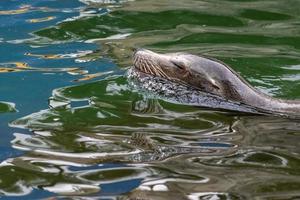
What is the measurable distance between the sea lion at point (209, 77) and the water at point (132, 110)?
Result: 0.86 ft

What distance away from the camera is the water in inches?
164

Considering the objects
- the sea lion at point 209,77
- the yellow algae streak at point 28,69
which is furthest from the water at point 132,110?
the sea lion at point 209,77

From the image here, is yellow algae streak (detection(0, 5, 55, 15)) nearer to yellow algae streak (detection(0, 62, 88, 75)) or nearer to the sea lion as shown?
yellow algae streak (detection(0, 62, 88, 75))

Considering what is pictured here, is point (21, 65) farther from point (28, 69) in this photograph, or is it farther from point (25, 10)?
point (25, 10)

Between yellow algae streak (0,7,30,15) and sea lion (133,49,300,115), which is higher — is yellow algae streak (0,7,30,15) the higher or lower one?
the higher one

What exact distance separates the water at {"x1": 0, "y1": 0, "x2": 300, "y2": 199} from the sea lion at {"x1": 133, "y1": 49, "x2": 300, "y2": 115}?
26 cm

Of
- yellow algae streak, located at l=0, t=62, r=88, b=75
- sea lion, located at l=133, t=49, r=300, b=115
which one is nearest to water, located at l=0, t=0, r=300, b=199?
yellow algae streak, located at l=0, t=62, r=88, b=75

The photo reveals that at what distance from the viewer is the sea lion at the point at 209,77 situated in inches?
242

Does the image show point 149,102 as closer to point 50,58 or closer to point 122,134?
point 122,134

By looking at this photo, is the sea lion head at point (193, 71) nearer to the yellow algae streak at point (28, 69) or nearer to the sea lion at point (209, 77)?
the sea lion at point (209, 77)

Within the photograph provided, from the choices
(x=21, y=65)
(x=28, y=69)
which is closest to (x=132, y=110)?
(x=28, y=69)

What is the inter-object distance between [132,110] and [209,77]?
965 millimetres

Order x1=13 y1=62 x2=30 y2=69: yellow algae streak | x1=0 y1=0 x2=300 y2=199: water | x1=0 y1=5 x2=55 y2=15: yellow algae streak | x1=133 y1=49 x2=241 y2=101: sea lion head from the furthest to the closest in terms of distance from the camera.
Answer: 1. x1=0 y1=5 x2=55 y2=15: yellow algae streak
2. x1=13 y1=62 x2=30 y2=69: yellow algae streak
3. x1=133 y1=49 x2=241 y2=101: sea lion head
4. x1=0 y1=0 x2=300 y2=199: water

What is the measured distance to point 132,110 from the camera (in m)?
5.85
